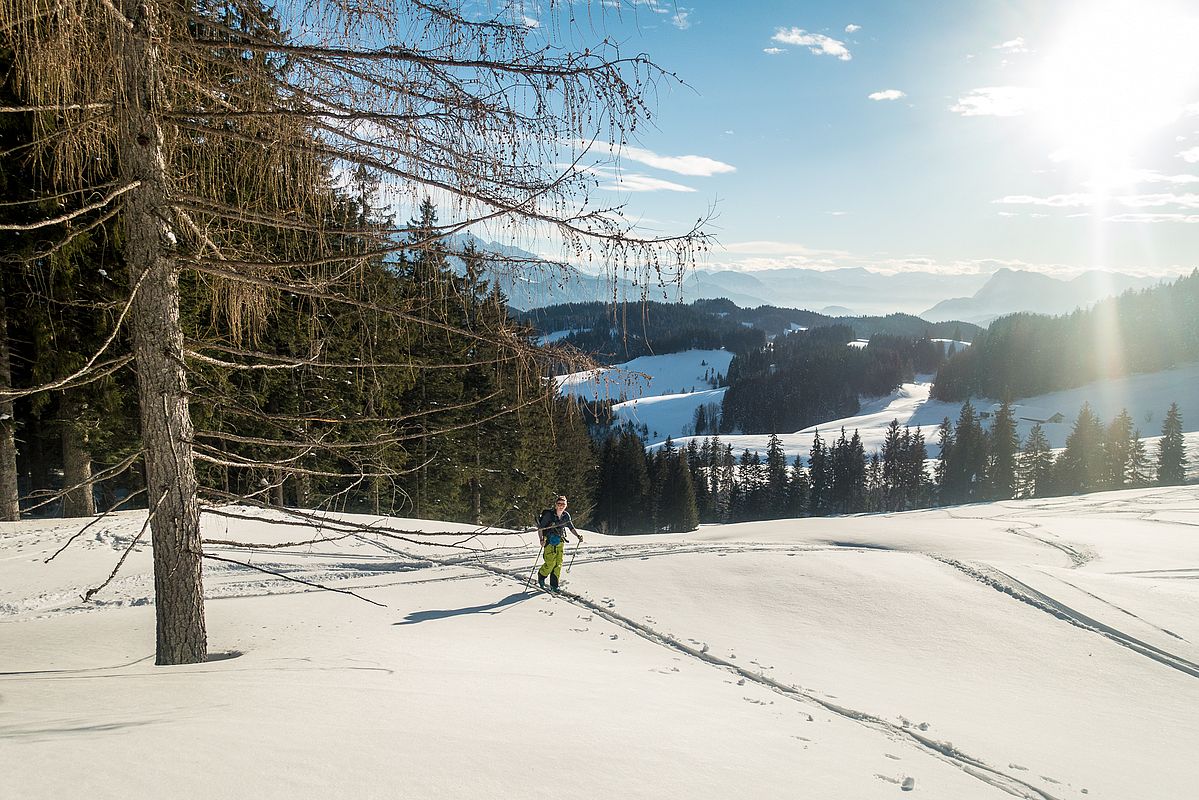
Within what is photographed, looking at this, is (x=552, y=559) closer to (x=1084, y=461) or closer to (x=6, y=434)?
(x=6, y=434)

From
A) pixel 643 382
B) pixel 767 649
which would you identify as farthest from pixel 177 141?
pixel 767 649

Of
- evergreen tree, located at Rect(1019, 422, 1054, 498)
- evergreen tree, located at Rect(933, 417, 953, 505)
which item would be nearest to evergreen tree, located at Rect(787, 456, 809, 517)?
evergreen tree, located at Rect(933, 417, 953, 505)

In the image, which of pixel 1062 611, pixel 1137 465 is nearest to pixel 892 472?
pixel 1137 465

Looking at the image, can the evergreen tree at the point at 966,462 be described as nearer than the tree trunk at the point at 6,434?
No

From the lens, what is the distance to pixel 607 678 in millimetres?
6281

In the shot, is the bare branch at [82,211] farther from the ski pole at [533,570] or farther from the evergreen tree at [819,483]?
the evergreen tree at [819,483]

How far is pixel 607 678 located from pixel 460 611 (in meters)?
4.06

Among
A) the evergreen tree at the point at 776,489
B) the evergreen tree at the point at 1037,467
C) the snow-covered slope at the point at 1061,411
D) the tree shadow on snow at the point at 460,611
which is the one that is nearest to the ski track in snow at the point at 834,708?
the tree shadow on snow at the point at 460,611

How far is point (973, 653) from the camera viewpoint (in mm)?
8586

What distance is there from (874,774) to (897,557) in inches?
460

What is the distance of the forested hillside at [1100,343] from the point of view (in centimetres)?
12188

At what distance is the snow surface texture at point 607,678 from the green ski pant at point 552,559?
0.63 metres

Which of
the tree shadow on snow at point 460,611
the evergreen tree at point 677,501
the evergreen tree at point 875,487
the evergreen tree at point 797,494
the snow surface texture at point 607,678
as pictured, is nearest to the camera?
the snow surface texture at point 607,678

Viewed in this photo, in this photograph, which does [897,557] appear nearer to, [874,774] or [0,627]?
[874,774]
